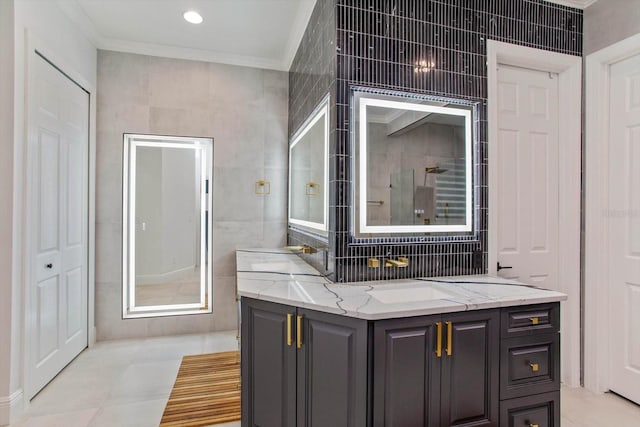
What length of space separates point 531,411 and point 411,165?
58.9 inches

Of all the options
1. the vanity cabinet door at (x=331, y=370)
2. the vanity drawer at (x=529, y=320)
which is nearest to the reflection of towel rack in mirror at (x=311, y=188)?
the vanity cabinet door at (x=331, y=370)

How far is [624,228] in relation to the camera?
2311mm

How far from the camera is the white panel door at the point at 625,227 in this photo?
7.36 feet

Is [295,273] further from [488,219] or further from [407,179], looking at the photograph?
[488,219]

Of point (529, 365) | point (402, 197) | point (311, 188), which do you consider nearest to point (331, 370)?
point (529, 365)

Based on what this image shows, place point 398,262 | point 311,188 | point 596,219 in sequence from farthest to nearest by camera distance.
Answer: point 311,188
point 596,219
point 398,262

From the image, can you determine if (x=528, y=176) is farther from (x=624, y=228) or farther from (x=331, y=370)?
(x=331, y=370)

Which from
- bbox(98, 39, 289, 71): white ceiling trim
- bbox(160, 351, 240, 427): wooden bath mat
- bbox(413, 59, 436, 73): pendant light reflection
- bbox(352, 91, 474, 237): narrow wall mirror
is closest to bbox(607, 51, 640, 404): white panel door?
bbox(352, 91, 474, 237): narrow wall mirror

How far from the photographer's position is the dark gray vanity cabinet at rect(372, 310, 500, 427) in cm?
145

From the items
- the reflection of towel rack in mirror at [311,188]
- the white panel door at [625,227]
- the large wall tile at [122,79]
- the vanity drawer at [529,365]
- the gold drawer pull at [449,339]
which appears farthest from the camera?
the large wall tile at [122,79]

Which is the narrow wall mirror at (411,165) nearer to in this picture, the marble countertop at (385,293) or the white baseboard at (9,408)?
the marble countertop at (385,293)

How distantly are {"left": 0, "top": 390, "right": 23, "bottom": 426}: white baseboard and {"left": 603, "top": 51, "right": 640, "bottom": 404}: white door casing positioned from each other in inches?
159

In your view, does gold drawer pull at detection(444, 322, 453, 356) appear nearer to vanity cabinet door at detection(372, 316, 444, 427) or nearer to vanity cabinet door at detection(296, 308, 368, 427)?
vanity cabinet door at detection(372, 316, 444, 427)

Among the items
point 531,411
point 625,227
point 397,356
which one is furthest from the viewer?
point 625,227
